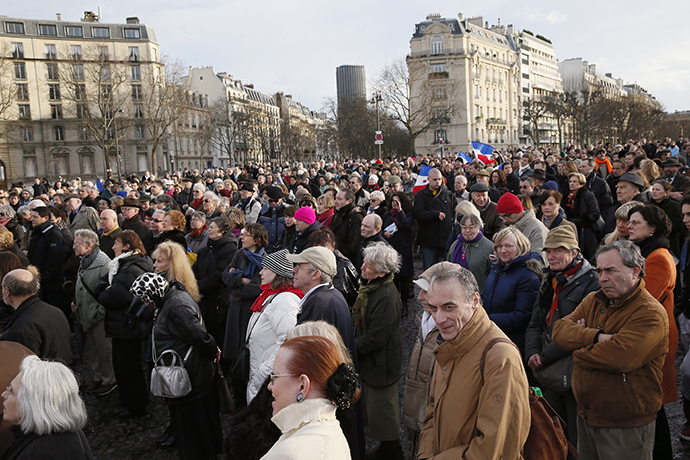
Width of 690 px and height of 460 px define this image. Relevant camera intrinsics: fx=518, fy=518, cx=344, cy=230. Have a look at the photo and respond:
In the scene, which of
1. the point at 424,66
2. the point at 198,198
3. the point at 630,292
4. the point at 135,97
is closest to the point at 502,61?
the point at 424,66

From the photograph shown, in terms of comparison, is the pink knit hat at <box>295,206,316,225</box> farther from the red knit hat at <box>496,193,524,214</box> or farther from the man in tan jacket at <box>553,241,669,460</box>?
the man in tan jacket at <box>553,241,669,460</box>

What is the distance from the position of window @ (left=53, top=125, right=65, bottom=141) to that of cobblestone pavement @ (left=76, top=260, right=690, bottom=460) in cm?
6875

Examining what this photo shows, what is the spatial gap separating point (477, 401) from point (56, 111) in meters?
74.5

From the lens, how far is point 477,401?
2395 millimetres

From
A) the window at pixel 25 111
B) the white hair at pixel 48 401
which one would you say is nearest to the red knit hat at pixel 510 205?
the white hair at pixel 48 401

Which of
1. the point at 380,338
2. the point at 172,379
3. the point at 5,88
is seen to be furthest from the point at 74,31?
the point at 380,338

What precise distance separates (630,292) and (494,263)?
54.3 inches

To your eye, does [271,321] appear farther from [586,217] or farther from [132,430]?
[586,217]

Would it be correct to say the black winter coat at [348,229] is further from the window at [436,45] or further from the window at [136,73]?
the window at [136,73]

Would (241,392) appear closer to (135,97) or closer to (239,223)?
(239,223)

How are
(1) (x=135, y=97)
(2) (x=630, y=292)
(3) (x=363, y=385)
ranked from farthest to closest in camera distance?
(1) (x=135, y=97)
(3) (x=363, y=385)
(2) (x=630, y=292)

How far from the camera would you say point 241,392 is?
5473 millimetres

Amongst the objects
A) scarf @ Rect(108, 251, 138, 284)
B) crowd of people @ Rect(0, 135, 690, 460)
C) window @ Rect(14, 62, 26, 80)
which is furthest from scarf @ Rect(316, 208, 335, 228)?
window @ Rect(14, 62, 26, 80)

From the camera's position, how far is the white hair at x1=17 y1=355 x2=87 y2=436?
269 centimetres
